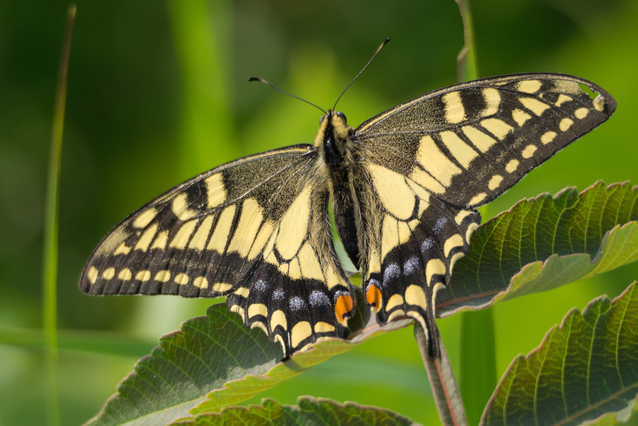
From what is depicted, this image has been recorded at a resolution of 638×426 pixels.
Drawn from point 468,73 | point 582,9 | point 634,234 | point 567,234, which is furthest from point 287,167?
point 582,9

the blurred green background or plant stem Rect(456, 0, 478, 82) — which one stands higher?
the blurred green background

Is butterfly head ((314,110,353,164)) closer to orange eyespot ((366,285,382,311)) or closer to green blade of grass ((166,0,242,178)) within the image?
orange eyespot ((366,285,382,311))

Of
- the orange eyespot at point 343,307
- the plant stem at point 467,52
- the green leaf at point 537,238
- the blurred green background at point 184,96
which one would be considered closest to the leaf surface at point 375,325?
the green leaf at point 537,238

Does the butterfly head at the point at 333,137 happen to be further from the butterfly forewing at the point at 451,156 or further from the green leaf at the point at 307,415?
the green leaf at the point at 307,415

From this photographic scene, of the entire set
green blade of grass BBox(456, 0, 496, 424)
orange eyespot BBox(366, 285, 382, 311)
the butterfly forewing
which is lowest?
green blade of grass BBox(456, 0, 496, 424)

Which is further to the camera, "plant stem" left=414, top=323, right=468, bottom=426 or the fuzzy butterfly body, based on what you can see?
the fuzzy butterfly body

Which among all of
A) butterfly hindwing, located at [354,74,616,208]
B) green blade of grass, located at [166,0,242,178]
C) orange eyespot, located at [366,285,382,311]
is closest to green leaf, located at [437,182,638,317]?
orange eyespot, located at [366,285,382,311]
